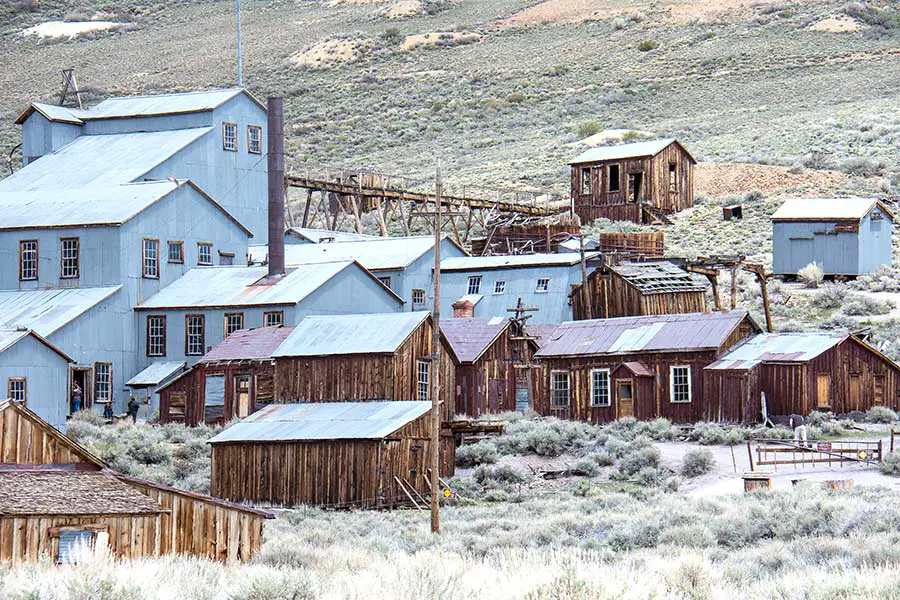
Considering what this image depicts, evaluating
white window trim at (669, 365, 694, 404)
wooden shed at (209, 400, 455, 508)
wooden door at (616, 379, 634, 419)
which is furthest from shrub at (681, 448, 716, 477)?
wooden door at (616, 379, 634, 419)

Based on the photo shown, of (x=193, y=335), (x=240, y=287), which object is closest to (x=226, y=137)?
(x=240, y=287)

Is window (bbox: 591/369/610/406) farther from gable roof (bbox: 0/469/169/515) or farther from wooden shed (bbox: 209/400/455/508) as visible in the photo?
gable roof (bbox: 0/469/169/515)

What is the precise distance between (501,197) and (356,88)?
48517mm

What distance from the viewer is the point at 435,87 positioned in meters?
127

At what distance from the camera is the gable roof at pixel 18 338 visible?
4838cm

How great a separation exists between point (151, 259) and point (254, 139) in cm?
1098

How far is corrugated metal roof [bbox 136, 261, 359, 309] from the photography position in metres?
53.9

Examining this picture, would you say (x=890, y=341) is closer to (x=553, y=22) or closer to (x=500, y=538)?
(x=500, y=538)

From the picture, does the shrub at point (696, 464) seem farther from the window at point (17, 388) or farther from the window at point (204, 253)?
the window at point (204, 253)

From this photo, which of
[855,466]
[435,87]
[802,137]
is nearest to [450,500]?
[855,466]

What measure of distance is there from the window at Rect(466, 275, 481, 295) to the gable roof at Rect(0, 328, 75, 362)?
16321mm

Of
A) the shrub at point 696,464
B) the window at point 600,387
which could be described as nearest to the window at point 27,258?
the window at point 600,387

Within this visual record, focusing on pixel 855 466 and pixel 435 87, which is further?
pixel 435 87

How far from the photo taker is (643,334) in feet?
162
